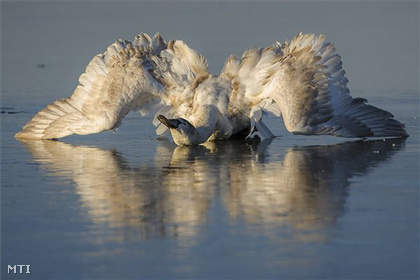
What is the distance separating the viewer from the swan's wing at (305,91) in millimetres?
12328

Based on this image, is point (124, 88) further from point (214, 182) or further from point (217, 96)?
point (214, 182)

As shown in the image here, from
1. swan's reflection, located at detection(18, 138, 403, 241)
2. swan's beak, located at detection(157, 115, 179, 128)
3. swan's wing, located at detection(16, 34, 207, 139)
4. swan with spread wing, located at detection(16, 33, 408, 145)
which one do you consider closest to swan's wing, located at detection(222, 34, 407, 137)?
swan with spread wing, located at detection(16, 33, 408, 145)

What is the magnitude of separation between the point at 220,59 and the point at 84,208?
1144 cm

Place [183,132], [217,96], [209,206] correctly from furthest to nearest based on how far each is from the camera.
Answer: [217,96], [183,132], [209,206]

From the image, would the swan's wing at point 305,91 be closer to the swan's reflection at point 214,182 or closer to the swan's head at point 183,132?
the swan's reflection at point 214,182

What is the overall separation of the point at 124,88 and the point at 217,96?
1230 millimetres

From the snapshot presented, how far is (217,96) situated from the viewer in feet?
43.0

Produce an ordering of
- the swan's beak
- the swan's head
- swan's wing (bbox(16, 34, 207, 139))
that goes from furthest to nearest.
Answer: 1. swan's wing (bbox(16, 34, 207, 139))
2. the swan's head
3. the swan's beak

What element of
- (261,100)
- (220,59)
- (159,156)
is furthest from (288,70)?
(220,59)

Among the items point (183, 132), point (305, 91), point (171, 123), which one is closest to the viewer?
point (171, 123)

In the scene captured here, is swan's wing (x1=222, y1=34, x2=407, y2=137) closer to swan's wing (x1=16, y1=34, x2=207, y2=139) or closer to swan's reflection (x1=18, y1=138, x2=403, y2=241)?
swan's reflection (x1=18, y1=138, x2=403, y2=241)

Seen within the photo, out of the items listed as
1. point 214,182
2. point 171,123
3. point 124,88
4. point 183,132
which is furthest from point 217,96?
point 214,182

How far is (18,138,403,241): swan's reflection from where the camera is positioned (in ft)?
27.1

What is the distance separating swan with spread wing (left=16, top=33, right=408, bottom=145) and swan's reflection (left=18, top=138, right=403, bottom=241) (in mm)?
294
